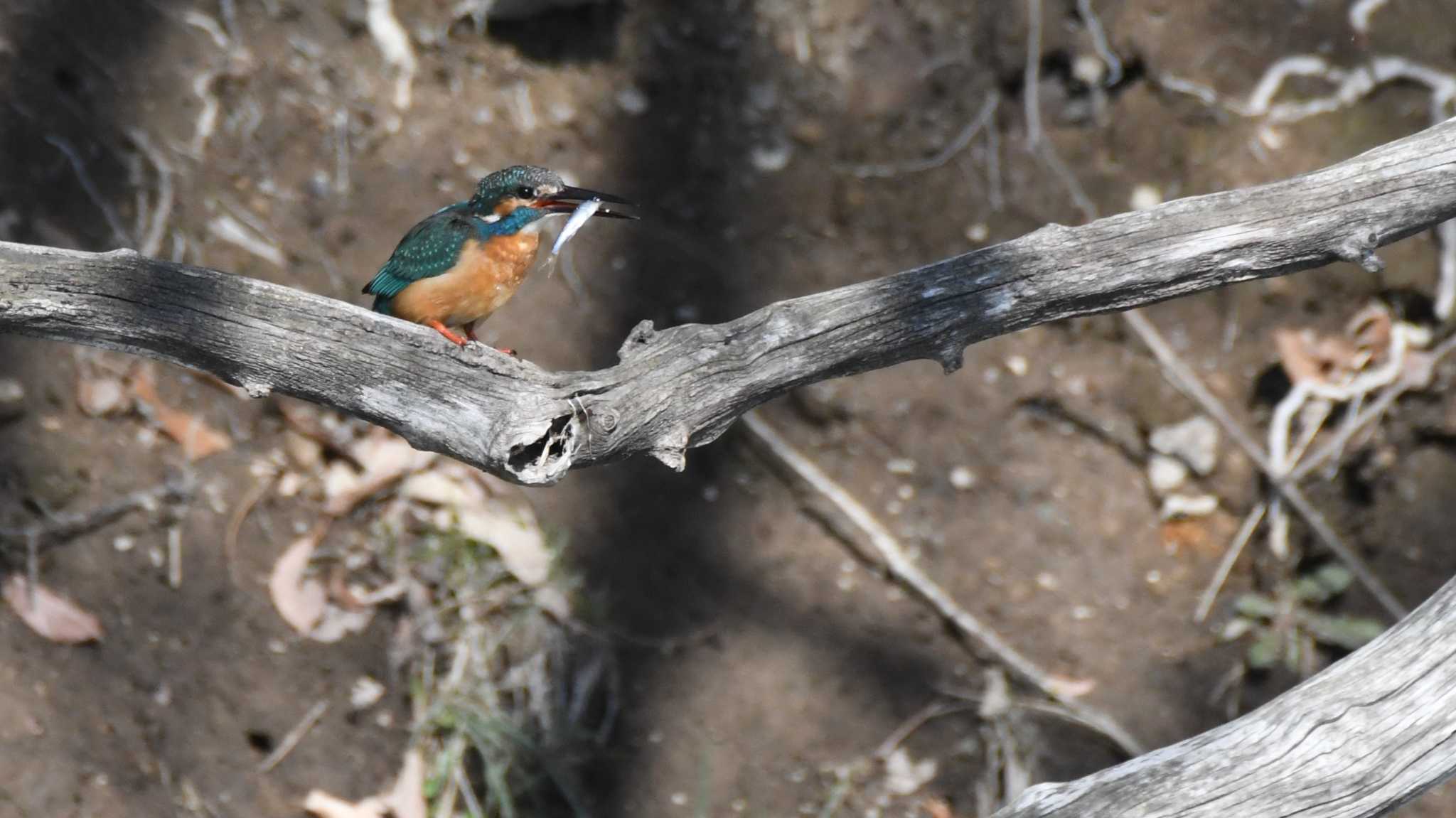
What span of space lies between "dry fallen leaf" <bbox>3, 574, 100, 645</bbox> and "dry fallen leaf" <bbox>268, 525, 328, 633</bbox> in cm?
54

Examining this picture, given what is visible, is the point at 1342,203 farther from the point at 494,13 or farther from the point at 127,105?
the point at 127,105

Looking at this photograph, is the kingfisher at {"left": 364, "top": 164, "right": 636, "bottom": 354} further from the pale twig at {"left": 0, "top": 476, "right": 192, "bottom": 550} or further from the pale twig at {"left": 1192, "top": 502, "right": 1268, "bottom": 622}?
the pale twig at {"left": 1192, "top": 502, "right": 1268, "bottom": 622}

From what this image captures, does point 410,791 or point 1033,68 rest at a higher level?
point 1033,68

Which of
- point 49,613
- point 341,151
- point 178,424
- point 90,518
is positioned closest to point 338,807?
point 49,613

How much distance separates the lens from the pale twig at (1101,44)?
461 centimetres

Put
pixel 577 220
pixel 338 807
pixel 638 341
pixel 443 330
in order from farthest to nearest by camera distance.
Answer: pixel 338 807, pixel 443 330, pixel 577 220, pixel 638 341


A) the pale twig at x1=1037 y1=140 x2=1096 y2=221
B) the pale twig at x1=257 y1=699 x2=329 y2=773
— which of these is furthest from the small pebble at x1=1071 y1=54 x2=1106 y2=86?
the pale twig at x1=257 y1=699 x2=329 y2=773

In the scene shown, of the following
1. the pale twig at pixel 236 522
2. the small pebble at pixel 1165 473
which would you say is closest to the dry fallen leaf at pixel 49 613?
the pale twig at pixel 236 522

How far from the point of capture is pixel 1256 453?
448cm

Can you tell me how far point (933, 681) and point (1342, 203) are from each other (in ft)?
7.50

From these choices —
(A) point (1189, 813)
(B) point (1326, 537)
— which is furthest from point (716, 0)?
(A) point (1189, 813)

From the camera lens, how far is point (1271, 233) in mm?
2615

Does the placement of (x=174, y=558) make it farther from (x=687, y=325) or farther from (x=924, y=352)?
(x=924, y=352)

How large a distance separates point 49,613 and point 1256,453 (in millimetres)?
3960
